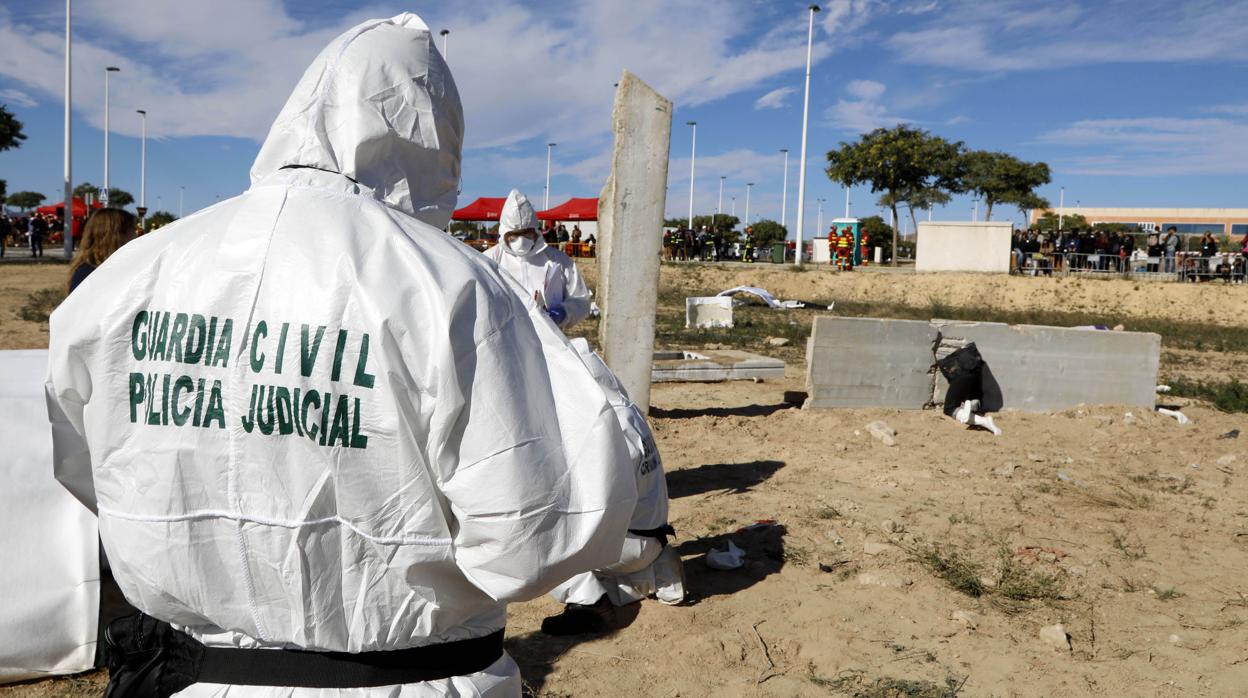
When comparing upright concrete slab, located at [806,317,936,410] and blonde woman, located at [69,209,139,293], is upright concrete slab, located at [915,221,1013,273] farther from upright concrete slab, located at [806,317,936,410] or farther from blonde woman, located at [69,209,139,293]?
blonde woman, located at [69,209,139,293]

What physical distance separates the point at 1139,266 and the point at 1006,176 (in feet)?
48.5

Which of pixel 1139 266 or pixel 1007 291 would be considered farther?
pixel 1139 266

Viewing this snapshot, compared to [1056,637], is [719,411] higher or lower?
higher

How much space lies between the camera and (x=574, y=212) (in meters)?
38.9

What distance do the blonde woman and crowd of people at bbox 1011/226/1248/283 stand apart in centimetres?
2658

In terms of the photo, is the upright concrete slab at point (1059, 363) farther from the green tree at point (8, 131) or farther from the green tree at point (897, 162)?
the green tree at point (8, 131)

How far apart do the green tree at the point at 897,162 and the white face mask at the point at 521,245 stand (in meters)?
29.3

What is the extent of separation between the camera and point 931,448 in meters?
7.79

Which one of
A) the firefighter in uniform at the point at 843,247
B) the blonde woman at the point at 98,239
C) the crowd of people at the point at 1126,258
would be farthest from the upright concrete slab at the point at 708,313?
the firefighter in uniform at the point at 843,247

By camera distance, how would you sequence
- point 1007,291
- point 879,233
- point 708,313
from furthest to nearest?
point 879,233
point 1007,291
point 708,313

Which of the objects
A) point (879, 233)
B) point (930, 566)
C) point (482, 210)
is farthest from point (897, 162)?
point (930, 566)

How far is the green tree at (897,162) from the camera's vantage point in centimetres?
3341

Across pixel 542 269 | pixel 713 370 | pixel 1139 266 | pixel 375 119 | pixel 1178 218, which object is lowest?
pixel 713 370

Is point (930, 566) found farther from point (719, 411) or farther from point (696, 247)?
point (696, 247)
